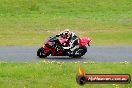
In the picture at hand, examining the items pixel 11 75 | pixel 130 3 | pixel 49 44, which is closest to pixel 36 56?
pixel 49 44

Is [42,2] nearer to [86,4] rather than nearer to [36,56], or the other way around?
[86,4]

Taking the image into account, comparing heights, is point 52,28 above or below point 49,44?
below

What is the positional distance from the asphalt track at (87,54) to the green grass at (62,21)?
2948mm

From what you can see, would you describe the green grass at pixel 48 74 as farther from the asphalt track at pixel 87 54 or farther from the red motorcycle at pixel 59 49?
the red motorcycle at pixel 59 49

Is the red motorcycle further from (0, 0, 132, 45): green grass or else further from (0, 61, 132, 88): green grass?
(0, 0, 132, 45): green grass

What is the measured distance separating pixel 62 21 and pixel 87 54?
16.1 metres

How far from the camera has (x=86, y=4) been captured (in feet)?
174

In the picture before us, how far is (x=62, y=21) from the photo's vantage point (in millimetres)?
38688

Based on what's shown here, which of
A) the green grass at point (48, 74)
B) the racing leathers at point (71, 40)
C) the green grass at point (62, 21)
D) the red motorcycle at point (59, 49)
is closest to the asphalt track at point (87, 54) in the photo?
the red motorcycle at point (59, 49)

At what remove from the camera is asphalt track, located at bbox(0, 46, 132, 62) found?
21.1m

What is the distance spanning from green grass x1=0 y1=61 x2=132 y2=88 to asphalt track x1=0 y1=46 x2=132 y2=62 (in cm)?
360

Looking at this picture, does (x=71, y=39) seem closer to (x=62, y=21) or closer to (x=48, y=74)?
(x=48, y=74)

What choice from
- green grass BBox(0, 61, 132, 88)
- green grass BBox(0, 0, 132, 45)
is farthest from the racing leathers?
green grass BBox(0, 0, 132, 45)

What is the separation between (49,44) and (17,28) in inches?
534
